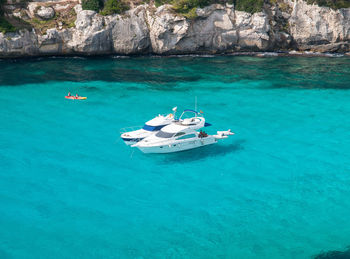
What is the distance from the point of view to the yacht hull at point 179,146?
1468 inches

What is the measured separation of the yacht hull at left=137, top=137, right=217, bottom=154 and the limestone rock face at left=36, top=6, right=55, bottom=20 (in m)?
38.6

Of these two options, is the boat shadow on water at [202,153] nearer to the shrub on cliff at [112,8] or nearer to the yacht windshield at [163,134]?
the yacht windshield at [163,134]

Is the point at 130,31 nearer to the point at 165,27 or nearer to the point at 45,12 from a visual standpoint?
the point at 165,27

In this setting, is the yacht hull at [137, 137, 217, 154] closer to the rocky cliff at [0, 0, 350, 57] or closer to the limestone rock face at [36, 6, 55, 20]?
the rocky cliff at [0, 0, 350, 57]

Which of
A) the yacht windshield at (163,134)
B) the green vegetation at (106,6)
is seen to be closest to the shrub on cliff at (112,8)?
the green vegetation at (106,6)

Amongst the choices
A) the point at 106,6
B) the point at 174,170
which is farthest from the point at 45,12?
the point at 174,170

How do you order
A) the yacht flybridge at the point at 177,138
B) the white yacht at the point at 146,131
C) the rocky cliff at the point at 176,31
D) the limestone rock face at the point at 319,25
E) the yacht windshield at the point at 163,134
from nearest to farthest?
the yacht flybridge at the point at 177,138 < the yacht windshield at the point at 163,134 < the white yacht at the point at 146,131 < the rocky cliff at the point at 176,31 < the limestone rock face at the point at 319,25

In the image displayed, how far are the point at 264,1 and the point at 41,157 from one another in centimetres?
4822

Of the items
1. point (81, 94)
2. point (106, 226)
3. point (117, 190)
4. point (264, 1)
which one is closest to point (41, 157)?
point (117, 190)

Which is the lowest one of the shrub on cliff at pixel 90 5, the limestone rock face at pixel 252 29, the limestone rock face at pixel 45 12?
the limestone rock face at pixel 252 29

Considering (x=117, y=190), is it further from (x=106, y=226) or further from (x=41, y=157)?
(x=41, y=157)

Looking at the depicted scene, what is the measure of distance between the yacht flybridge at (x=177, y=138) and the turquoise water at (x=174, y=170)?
0.94 meters

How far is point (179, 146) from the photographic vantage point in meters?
38.1

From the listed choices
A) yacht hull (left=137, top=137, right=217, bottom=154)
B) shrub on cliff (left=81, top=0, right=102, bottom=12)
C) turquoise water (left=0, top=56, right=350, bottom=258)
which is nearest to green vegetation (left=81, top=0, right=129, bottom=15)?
shrub on cliff (left=81, top=0, right=102, bottom=12)
